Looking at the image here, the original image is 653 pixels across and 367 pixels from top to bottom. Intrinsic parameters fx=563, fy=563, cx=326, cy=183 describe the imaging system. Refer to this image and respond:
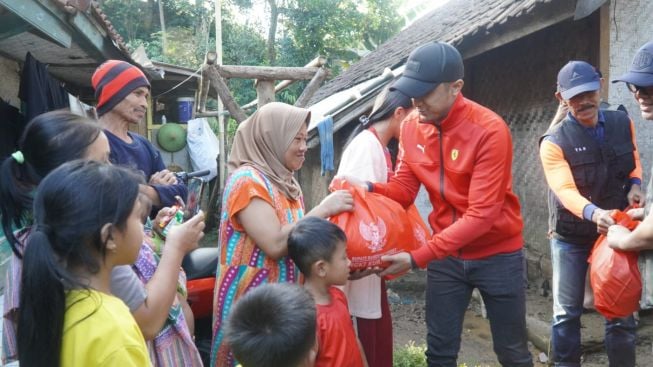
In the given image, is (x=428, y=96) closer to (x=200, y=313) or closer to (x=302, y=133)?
(x=302, y=133)

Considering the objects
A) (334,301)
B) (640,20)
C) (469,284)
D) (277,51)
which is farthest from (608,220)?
(277,51)

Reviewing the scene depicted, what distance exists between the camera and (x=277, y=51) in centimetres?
1969

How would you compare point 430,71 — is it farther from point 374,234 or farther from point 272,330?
point 272,330

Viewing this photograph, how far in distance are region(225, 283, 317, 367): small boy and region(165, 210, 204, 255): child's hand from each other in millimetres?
289

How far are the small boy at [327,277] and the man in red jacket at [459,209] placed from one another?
327 millimetres

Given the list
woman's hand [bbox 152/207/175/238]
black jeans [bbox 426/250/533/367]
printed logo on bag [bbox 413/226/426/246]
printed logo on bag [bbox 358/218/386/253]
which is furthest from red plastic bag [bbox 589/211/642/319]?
woman's hand [bbox 152/207/175/238]

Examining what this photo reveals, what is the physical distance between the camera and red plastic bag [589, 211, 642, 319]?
8.82ft

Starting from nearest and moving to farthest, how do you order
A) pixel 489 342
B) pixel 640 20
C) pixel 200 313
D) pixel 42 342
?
pixel 42 342 < pixel 200 313 < pixel 640 20 < pixel 489 342

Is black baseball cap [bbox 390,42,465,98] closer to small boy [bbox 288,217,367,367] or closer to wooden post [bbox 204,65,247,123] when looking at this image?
small boy [bbox 288,217,367,367]

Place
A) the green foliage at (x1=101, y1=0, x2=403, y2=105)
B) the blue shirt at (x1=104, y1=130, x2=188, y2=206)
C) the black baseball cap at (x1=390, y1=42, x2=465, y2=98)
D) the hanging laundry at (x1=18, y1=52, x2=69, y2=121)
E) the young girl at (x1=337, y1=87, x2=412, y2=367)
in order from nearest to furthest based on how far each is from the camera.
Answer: the black baseball cap at (x1=390, y1=42, x2=465, y2=98) → the blue shirt at (x1=104, y1=130, x2=188, y2=206) → the young girl at (x1=337, y1=87, x2=412, y2=367) → the hanging laundry at (x1=18, y1=52, x2=69, y2=121) → the green foliage at (x1=101, y1=0, x2=403, y2=105)

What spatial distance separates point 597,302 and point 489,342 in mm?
2721

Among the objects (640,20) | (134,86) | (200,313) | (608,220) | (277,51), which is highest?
(277,51)

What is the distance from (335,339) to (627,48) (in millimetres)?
3164

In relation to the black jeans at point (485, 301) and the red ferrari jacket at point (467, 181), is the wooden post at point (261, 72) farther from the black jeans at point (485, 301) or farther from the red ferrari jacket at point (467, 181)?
the black jeans at point (485, 301)
